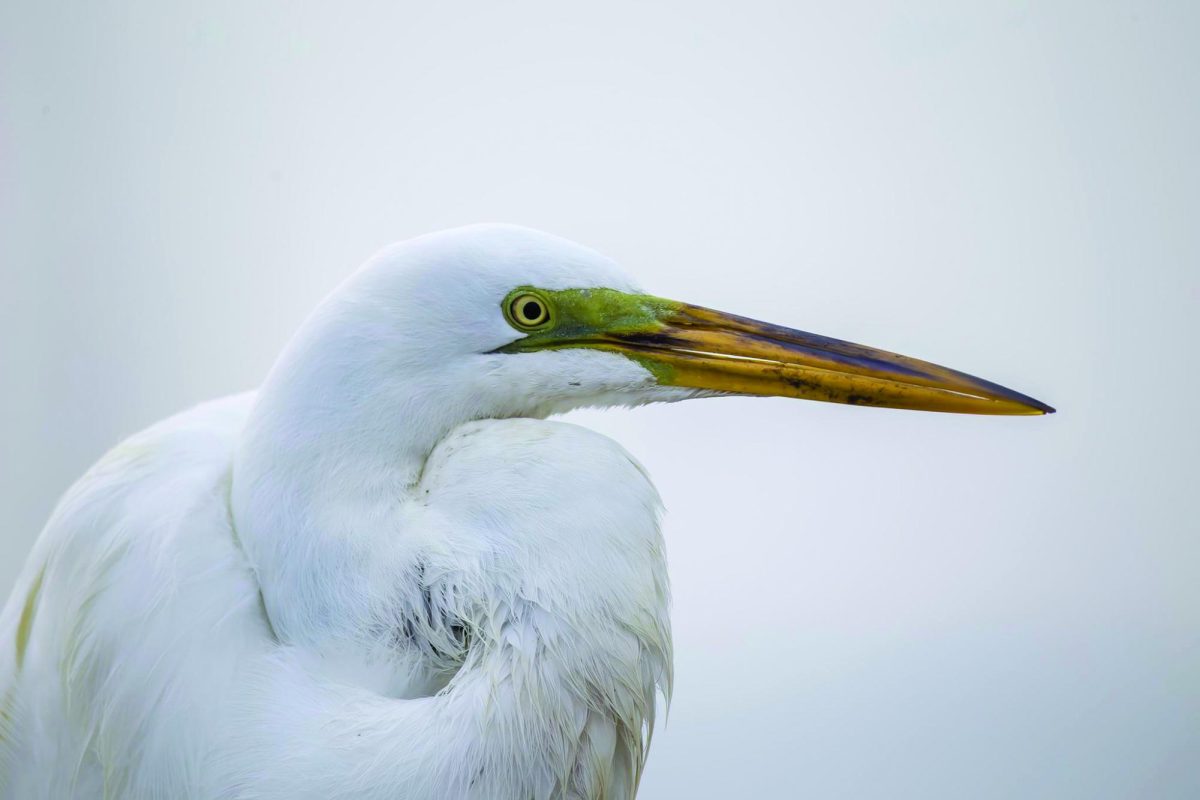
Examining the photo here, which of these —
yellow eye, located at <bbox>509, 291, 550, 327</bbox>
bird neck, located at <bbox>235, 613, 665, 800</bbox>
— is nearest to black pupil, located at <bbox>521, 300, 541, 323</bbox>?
yellow eye, located at <bbox>509, 291, 550, 327</bbox>

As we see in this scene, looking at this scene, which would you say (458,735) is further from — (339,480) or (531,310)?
(531,310)

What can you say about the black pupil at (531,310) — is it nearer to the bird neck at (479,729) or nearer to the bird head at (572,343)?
the bird head at (572,343)

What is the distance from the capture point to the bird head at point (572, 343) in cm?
90

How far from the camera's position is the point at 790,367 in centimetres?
98

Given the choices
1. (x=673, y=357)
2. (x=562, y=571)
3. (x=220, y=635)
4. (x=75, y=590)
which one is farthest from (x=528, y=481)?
(x=75, y=590)

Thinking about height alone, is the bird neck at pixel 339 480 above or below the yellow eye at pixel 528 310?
below

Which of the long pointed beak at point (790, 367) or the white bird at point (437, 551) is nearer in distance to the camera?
the white bird at point (437, 551)

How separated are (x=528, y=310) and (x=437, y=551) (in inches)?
9.2

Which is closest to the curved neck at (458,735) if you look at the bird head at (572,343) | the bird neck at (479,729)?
the bird neck at (479,729)

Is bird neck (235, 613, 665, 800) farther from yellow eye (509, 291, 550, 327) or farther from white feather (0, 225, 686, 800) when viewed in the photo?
yellow eye (509, 291, 550, 327)

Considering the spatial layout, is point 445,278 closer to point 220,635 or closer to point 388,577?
point 388,577

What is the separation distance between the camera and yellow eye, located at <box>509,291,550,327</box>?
92 centimetres

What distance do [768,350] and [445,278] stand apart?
32cm

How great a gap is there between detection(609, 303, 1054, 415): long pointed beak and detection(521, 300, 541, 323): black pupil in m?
0.06
